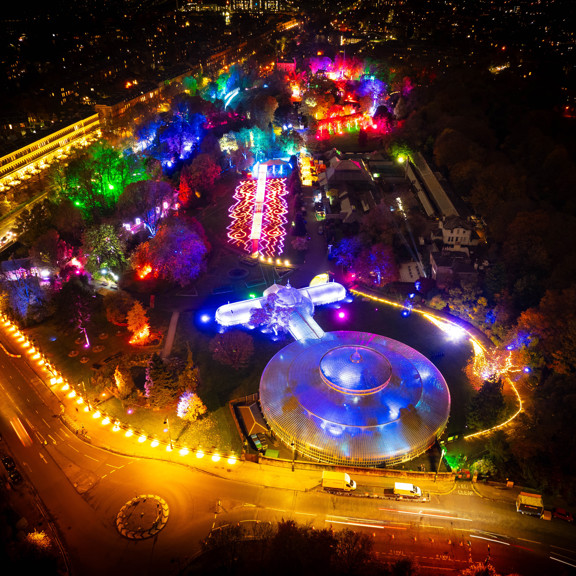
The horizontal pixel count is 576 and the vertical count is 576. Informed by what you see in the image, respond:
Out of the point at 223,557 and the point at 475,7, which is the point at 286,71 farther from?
the point at 223,557

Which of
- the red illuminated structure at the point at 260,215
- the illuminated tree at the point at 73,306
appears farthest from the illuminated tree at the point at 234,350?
the red illuminated structure at the point at 260,215

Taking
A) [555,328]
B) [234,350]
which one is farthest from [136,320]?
[555,328]

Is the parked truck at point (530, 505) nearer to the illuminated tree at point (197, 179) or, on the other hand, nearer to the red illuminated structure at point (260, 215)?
the red illuminated structure at point (260, 215)

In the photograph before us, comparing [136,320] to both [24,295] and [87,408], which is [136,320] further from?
[24,295]

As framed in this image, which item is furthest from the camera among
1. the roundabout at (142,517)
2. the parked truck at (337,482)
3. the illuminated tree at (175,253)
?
the illuminated tree at (175,253)

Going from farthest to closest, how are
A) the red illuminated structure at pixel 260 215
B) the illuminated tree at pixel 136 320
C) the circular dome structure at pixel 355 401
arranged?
1. the red illuminated structure at pixel 260 215
2. the illuminated tree at pixel 136 320
3. the circular dome structure at pixel 355 401

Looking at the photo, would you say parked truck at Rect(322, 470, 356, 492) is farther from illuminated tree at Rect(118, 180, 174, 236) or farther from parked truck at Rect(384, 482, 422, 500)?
illuminated tree at Rect(118, 180, 174, 236)
